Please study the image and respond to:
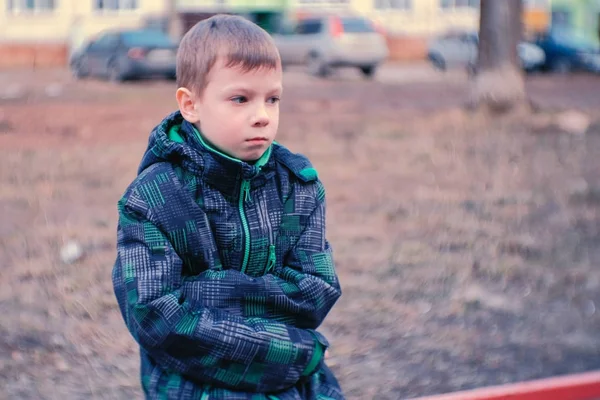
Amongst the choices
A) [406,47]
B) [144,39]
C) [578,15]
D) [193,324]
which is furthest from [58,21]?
[193,324]

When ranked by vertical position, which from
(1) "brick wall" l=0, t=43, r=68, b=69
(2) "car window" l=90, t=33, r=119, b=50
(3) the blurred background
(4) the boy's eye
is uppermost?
(4) the boy's eye

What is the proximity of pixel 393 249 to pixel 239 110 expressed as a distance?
4.31m

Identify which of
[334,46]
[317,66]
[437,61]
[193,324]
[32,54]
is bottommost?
[437,61]

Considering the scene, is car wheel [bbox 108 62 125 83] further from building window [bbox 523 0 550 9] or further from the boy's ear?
building window [bbox 523 0 550 9]

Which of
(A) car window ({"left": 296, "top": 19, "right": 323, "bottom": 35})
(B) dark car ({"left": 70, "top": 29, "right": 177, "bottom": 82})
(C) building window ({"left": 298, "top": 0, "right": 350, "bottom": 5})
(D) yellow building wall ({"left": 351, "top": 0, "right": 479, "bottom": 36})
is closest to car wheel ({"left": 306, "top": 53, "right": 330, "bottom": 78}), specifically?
(A) car window ({"left": 296, "top": 19, "right": 323, "bottom": 35})

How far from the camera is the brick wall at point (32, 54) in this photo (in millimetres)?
30508

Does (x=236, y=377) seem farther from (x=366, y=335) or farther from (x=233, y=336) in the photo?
(x=366, y=335)

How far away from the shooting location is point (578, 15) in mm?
40281

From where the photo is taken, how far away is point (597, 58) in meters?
24.8

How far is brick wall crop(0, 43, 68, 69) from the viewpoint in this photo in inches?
1201

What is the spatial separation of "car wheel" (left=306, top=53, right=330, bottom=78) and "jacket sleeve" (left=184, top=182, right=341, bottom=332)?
20.5 meters

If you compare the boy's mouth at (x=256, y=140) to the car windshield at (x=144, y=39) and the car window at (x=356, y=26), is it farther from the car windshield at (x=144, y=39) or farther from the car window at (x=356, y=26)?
the car window at (x=356, y=26)

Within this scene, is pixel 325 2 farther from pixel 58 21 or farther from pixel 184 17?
pixel 58 21

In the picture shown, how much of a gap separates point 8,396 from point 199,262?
216cm
